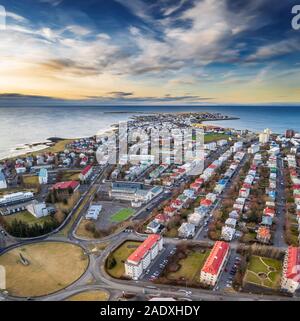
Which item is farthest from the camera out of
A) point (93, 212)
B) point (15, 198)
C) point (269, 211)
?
point (15, 198)

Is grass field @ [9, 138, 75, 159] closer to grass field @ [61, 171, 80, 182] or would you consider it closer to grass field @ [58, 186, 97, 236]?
grass field @ [61, 171, 80, 182]

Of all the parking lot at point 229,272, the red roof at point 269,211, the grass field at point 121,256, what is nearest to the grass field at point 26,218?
the grass field at point 121,256

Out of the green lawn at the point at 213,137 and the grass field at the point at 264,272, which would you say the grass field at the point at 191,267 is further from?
the green lawn at the point at 213,137

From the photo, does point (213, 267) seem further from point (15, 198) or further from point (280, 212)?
point (15, 198)

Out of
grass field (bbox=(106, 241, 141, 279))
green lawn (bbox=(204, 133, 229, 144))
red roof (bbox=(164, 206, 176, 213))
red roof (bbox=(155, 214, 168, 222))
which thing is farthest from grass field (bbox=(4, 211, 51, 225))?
green lawn (bbox=(204, 133, 229, 144))

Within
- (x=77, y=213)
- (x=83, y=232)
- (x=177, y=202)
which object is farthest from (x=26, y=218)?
(x=177, y=202)
